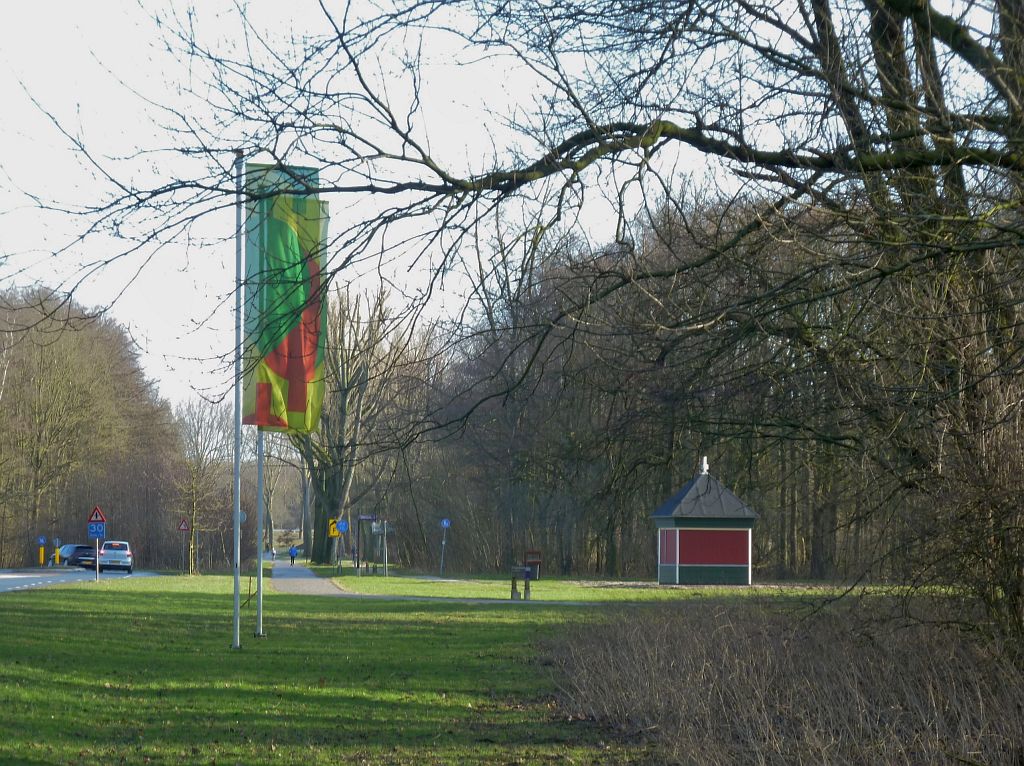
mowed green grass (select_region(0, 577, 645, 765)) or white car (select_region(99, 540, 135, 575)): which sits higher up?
mowed green grass (select_region(0, 577, 645, 765))

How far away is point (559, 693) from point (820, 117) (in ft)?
21.9

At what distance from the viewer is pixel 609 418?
11.3 meters

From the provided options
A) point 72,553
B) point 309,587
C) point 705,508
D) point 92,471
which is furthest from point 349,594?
point 92,471

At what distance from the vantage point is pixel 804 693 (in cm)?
990

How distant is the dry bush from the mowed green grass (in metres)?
0.56

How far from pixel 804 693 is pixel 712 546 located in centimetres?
2360

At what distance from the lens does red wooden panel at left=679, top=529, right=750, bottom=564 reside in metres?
33.1

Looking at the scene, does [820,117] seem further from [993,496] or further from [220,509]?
[220,509]

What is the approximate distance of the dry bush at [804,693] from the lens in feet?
25.5

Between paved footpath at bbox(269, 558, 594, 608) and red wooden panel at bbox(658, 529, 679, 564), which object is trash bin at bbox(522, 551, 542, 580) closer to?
red wooden panel at bbox(658, 529, 679, 564)

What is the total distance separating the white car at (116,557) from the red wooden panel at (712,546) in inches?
973

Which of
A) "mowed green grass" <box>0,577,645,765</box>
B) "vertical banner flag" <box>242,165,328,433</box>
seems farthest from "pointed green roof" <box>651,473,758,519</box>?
"vertical banner flag" <box>242,165,328,433</box>

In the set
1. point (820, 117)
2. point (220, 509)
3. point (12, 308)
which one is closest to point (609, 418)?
point (820, 117)

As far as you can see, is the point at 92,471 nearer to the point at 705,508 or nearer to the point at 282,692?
the point at 705,508
